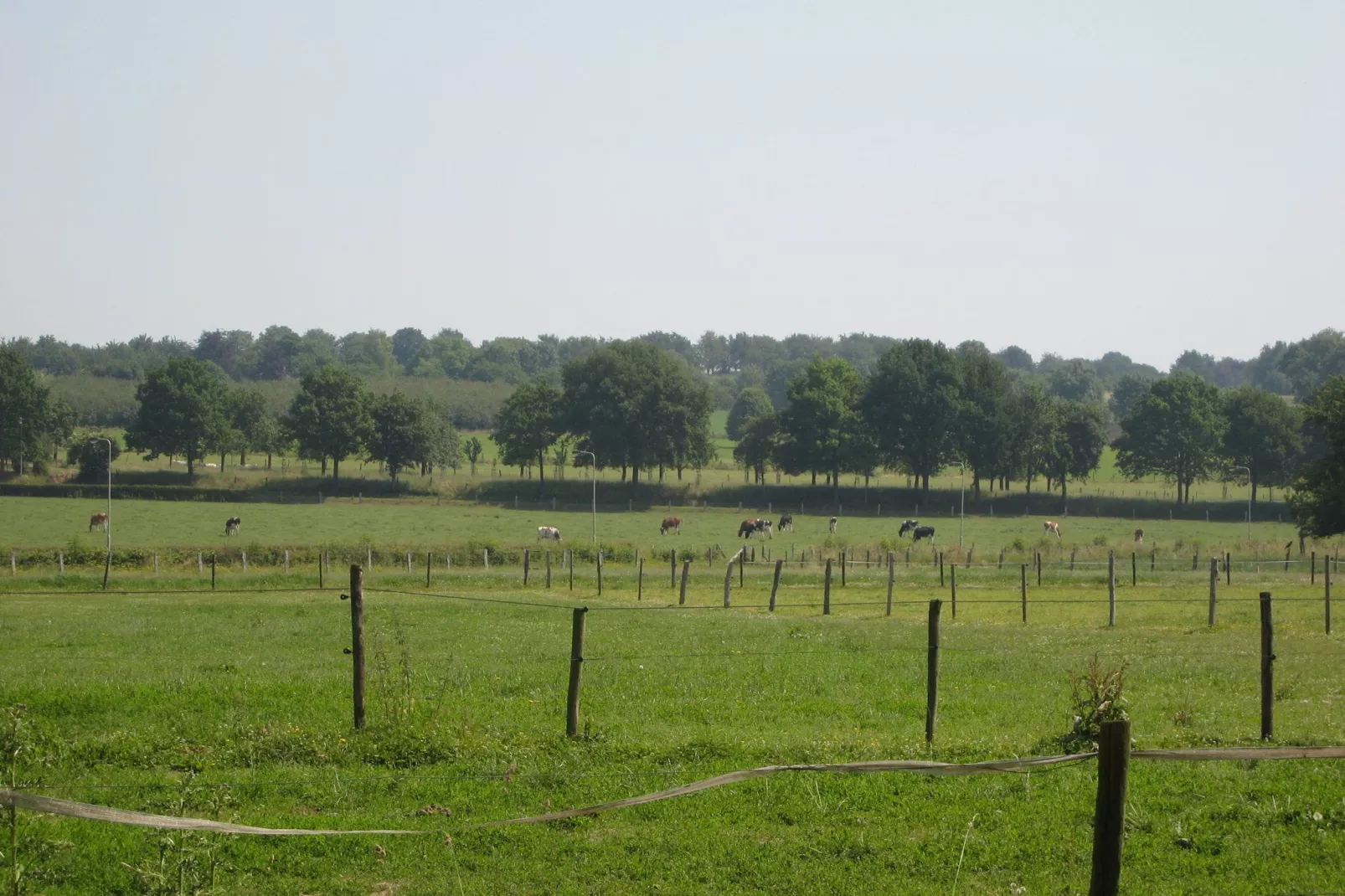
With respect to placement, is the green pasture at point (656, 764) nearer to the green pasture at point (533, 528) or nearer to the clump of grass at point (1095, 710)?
the clump of grass at point (1095, 710)

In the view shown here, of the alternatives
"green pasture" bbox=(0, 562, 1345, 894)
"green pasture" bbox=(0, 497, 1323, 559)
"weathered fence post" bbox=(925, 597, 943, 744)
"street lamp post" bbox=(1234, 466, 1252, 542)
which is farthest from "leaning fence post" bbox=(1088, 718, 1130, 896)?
"street lamp post" bbox=(1234, 466, 1252, 542)

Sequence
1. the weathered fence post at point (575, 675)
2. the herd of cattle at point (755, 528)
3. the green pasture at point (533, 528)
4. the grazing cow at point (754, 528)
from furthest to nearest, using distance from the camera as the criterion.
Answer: the grazing cow at point (754, 528) < the herd of cattle at point (755, 528) < the green pasture at point (533, 528) < the weathered fence post at point (575, 675)

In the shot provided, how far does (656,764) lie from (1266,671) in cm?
647

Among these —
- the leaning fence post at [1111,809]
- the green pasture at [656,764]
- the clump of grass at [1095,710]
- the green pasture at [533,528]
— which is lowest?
the green pasture at [533,528]

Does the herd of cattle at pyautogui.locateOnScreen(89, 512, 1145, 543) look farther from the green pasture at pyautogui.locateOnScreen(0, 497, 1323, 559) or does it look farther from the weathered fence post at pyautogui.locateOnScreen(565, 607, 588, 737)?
the weathered fence post at pyautogui.locateOnScreen(565, 607, 588, 737)

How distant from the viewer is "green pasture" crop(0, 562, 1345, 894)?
9180 mm

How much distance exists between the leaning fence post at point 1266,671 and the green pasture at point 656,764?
0.20 m

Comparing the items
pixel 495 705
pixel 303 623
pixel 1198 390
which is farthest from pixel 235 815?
pixel 1198 390

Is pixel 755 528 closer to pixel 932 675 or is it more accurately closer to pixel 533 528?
pixel 533 528

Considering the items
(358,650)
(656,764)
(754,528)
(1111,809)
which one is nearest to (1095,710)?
(656,764)

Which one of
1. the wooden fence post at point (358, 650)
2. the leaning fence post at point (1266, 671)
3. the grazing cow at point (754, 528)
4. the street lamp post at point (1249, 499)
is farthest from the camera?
the street lamp post at point (1249, 499)

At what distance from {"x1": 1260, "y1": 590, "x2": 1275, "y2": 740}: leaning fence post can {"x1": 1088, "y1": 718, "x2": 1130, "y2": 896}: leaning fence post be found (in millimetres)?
7196

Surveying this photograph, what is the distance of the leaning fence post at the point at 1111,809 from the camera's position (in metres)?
6.53

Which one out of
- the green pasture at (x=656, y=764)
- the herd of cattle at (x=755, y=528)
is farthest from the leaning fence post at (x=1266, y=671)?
the herd of cattle at (x=755, y=528)
